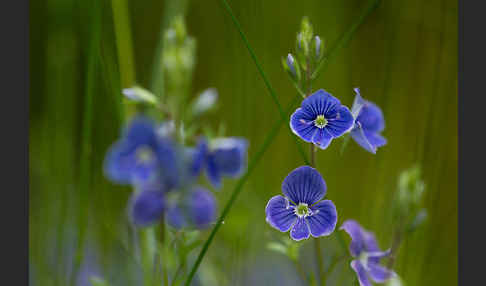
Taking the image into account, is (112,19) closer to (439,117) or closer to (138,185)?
(138,185)

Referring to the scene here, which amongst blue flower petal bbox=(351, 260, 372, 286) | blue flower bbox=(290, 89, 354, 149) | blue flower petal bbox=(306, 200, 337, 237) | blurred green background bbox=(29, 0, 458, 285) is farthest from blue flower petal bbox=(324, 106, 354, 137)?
blurred green background bbox=(29, 0, 458, 285)

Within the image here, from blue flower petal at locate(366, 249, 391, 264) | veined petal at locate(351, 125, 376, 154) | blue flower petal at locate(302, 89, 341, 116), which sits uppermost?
blue flower petal at locate(302, 89, 341, 116)

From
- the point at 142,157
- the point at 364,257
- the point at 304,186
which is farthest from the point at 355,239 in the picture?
the point at 142,157

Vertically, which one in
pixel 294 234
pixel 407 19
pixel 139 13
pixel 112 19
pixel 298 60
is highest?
pixel 139 13

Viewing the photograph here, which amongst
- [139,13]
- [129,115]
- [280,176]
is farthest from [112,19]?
[280,176]

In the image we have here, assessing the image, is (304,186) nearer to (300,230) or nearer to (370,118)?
(300,230)

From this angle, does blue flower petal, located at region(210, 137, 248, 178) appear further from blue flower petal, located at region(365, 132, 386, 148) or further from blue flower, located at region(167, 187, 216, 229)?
blue flower petal, located at region(365, 132, 386, 148)
